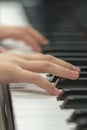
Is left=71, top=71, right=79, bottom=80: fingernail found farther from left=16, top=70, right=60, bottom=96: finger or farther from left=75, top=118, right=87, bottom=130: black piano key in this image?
left=75, top=118, right=87, bottom=130: black piano key

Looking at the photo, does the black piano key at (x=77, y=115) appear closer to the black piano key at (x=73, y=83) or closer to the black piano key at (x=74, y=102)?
the black piano key at (x=74, y=102)

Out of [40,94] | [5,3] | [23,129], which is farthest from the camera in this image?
[5,3]

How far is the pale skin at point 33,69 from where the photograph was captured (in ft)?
3.58

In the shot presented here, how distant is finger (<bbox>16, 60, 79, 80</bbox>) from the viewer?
112 cm

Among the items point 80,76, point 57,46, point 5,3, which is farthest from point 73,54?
point 5,3

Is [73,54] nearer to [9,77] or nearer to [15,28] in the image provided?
[9,77]

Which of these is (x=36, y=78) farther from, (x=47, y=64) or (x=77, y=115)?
(x=77, y=115)

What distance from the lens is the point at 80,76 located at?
1152mm

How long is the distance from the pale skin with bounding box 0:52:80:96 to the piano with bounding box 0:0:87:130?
23mm

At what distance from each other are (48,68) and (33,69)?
5 centimetres

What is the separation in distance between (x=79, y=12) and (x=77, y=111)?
1355 millimetres

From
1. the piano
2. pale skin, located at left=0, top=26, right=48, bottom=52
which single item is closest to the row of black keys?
the piano

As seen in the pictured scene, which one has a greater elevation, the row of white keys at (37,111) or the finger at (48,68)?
the finger at (48,68)

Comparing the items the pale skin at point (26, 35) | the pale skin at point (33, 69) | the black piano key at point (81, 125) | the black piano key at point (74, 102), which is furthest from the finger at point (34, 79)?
the pale skin at point (26, 35)
